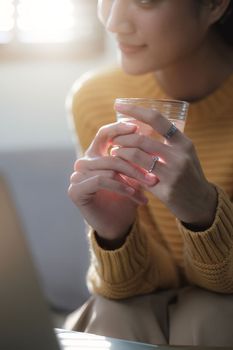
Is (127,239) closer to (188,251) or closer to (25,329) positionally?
(188,251)

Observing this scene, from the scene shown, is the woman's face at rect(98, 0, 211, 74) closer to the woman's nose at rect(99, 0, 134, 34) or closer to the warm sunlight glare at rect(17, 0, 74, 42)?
the woman's nose at rect(99, 0, 134, 34)

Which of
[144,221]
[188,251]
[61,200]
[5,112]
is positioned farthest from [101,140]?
[5,112]

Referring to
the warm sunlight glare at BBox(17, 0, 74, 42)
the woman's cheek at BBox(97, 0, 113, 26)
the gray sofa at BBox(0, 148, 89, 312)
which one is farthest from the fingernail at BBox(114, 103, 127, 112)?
the warm sunlight glare at BBox(17, 0, 74, 42)

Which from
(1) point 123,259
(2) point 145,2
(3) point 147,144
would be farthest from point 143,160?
(2) point 145,2

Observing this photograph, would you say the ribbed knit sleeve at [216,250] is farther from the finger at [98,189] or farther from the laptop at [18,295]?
the laptop at [18,295]

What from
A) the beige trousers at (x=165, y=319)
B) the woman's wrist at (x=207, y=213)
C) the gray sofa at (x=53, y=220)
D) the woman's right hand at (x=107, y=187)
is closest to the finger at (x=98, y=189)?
the woman's right hand at (x=107, y=187)

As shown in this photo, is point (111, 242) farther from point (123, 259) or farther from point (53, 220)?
point (53, 220)
